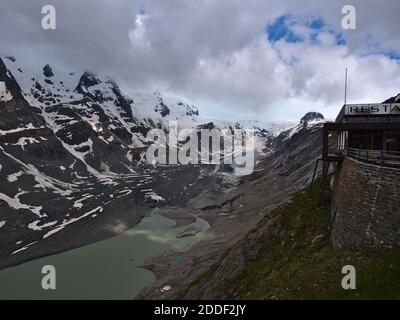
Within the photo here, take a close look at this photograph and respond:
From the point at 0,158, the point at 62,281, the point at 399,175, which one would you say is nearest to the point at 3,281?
the point at 62,281

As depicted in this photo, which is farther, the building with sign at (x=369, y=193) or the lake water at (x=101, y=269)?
the lake water at (x=101, y=269)

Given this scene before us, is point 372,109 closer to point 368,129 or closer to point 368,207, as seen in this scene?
point 368,129

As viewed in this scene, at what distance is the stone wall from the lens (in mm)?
23297

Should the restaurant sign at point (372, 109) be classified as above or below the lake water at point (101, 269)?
above

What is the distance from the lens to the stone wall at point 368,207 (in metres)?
23.3

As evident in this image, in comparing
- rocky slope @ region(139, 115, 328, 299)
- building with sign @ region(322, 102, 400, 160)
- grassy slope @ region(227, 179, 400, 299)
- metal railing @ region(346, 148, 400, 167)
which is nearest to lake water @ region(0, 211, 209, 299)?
rocky slope @ region(139, 115, 328, 299)

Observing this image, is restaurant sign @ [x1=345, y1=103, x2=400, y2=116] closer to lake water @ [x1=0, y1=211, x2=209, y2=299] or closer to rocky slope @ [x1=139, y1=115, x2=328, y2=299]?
rocky slope @ [x1=139, y1=115, x2=328, y2=299]

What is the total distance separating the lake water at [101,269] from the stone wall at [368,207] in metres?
43.2

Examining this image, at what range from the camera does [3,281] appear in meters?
70.1

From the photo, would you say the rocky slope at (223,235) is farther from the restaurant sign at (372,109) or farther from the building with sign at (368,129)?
the restaurant sign at (372,109)

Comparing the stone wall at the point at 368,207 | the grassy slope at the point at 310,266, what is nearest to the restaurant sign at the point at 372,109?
the grassy slope at the point at 310,266

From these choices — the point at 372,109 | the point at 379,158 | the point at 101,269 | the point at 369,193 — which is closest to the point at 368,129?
the point at 372,109

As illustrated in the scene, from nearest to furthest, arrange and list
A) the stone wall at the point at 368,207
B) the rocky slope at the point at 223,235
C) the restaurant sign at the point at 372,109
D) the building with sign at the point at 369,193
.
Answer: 1. the stone wall at the point at 368,207
2. the building with sign at the point at 369,193
3. the rocky slope at the point at 223,235
4. the restaurant sign at the point at 372,109

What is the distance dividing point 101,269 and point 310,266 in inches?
2289
